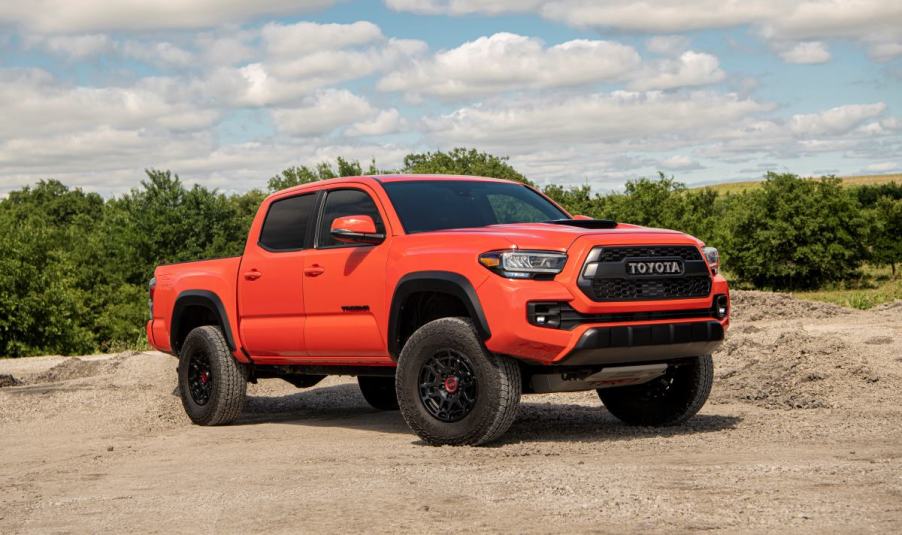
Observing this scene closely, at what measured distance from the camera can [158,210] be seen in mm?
68750

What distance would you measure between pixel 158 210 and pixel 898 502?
66.7m

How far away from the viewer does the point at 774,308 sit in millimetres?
23000

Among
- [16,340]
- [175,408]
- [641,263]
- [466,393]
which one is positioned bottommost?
[16,340]

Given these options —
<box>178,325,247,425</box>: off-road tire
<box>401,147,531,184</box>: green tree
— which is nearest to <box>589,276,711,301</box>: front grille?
<box>178,325,247,425</box>: off-road tire

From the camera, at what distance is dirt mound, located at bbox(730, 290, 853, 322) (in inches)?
874

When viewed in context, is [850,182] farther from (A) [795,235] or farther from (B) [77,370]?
(B) [77,370]

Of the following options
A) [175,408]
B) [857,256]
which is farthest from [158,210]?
[175,408]

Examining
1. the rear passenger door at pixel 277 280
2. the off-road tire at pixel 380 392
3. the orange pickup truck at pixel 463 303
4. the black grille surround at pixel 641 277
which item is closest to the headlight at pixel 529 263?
the orange pickup truck at pixel 463 303

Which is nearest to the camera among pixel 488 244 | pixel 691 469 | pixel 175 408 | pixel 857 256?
pixel 691 469

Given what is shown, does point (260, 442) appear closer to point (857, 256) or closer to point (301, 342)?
point (301, 342)

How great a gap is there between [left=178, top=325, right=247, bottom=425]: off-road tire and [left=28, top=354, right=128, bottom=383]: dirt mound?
6930 millimetres

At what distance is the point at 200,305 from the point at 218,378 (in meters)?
0.89

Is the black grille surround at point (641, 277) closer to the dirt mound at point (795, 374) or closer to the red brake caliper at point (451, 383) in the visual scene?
the red brake caliper at point (451, 383)

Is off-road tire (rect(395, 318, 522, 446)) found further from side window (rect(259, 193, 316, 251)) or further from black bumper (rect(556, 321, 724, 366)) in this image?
side window (rect(259, 193, 316, 251))
